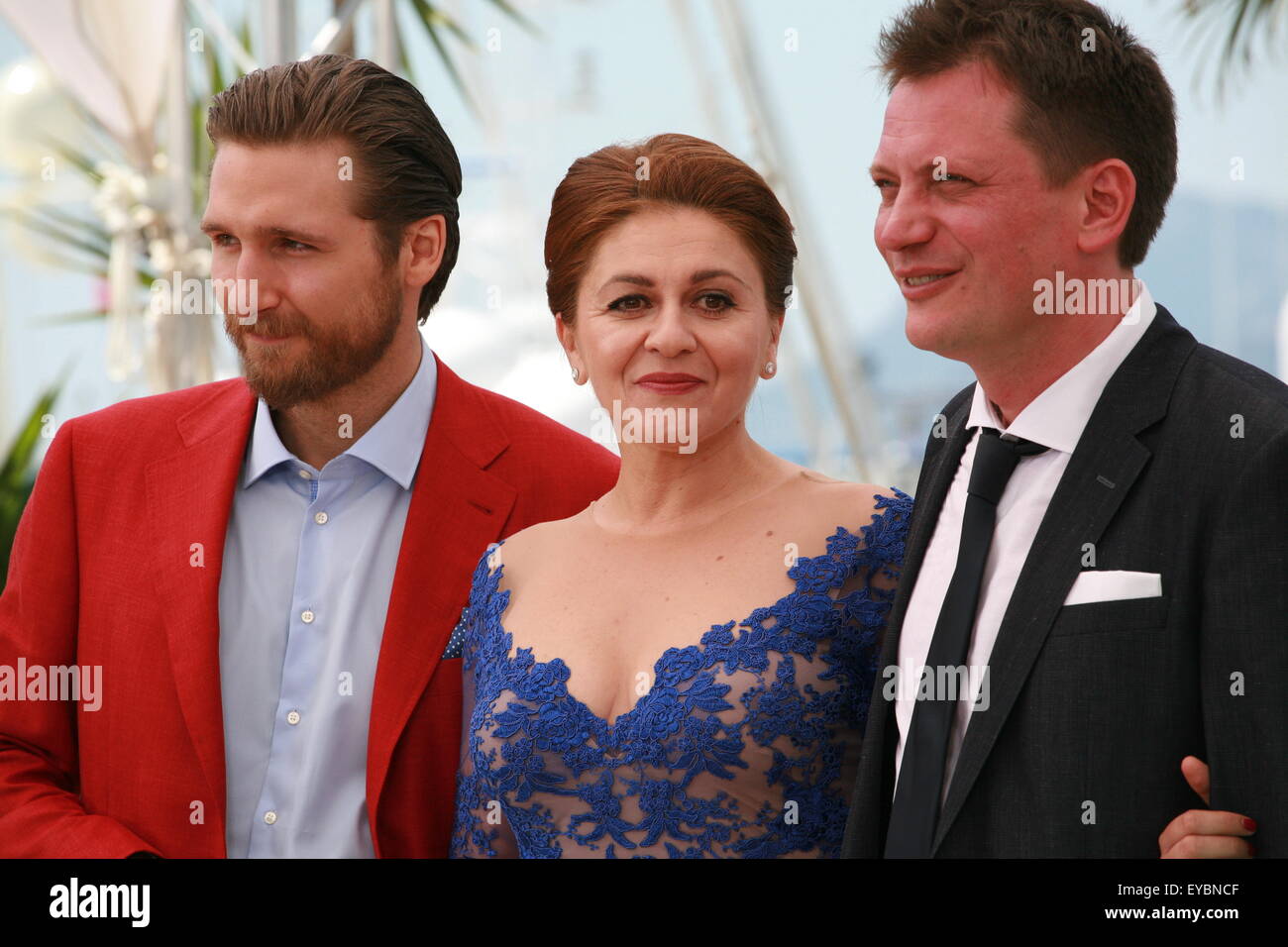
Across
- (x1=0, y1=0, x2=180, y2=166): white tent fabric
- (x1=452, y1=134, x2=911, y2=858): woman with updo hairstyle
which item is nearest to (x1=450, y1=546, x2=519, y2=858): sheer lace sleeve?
(x1=452, y1=134, x2=911, y2=858): woman with updo hairstyle

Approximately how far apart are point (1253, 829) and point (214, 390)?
6.35 feet

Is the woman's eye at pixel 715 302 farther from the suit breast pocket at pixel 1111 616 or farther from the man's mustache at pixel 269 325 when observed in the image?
the suit breast pocket at pixel 1111 616

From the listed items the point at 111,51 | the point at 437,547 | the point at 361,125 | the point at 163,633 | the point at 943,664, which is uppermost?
the point at 111,51

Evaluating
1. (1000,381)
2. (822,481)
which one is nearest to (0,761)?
(822,481)

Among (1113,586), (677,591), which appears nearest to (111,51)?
(677,591)

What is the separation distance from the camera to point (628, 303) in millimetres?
2318

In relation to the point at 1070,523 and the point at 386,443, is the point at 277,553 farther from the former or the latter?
the point at 1070,523

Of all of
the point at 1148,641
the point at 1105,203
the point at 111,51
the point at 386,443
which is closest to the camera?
the point at 1148,641

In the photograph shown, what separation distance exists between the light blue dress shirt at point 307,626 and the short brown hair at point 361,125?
0.33 metres

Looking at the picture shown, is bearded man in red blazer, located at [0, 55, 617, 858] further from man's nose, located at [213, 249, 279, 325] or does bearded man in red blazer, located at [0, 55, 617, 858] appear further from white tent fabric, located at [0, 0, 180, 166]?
white tent fabric, located at [0, 0, 180, 166]

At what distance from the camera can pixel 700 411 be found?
228 centimetres

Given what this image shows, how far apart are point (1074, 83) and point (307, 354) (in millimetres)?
1309

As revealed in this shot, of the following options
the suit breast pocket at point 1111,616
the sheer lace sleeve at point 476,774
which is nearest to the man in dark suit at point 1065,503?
the suit breast pocket at point 1111,616
